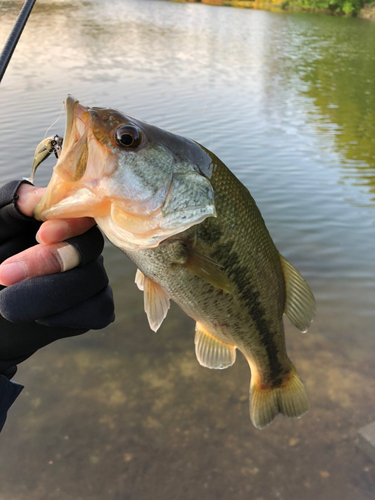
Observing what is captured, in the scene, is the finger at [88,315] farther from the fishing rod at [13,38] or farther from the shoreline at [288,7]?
the shoreline at [288,7]

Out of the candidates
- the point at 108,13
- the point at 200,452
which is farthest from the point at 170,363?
the point at 108,13

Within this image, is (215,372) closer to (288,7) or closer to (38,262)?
(38,262)

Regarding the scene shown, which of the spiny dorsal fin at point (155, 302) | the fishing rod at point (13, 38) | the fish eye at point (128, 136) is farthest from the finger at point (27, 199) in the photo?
the fishing rod at point (13, 38)

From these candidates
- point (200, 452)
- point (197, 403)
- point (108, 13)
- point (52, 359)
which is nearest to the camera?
point (200, 452)

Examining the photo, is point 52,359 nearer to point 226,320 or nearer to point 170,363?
point 170,363

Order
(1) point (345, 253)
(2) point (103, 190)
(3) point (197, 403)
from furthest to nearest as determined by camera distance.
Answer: (1) point (345, 253) < (3) point (197, 403) < (2) point (103, 190)

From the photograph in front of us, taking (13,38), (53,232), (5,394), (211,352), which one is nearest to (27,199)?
(53,232)

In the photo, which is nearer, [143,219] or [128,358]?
[143,219]
